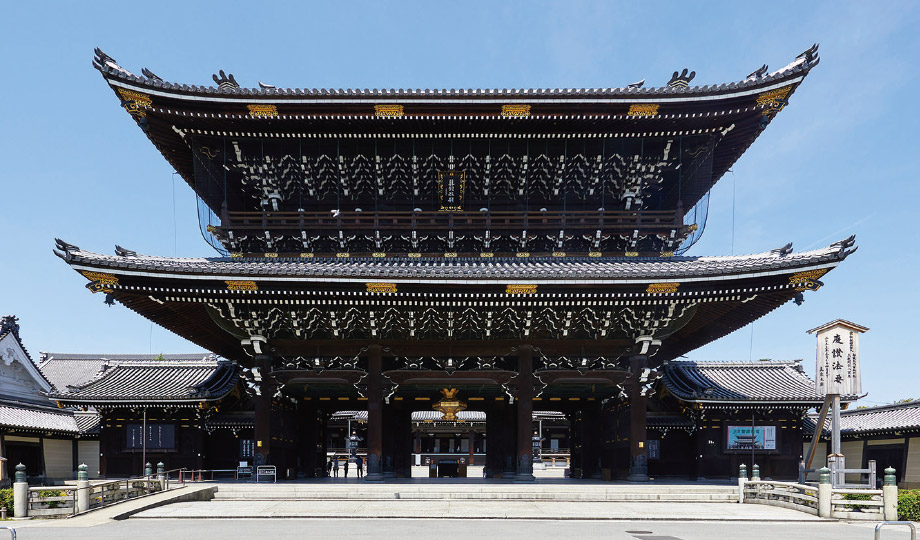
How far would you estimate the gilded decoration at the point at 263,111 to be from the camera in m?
22.3

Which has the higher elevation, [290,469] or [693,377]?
[693,377]

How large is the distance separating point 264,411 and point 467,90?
1330 centimetres

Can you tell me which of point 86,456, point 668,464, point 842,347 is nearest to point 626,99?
point 842,347

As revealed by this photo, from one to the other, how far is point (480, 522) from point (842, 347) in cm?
1344

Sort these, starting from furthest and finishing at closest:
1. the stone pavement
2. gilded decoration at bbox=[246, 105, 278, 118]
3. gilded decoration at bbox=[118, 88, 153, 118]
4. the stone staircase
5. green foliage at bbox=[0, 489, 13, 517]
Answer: gilded decoration at bbox=[246, 105, 278, 118], gilded decoration at bbox=[118, 88, 153, 118], the stone staircase, green foliage at bbox=[0, 489, 13, 517], the stone pavement

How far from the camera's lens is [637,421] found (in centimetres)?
2348

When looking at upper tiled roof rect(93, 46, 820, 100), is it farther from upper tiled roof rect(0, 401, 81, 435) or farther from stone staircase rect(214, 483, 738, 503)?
upper tiled roof rect(0, 401, 81, 435)

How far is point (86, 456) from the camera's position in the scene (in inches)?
1394

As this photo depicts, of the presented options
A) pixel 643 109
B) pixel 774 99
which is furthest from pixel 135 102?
pixel 774 99

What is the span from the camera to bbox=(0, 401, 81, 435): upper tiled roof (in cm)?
3025

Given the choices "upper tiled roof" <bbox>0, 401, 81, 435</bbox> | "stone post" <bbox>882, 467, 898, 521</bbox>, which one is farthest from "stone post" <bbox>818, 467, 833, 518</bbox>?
"upper tiled roof" <bbox>0, 401, 81, 435</bbox>

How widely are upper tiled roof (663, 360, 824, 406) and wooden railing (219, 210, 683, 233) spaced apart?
7354 millimetres

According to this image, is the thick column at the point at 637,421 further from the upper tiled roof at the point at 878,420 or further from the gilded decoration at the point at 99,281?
the gilded decoration at the point at 99,281

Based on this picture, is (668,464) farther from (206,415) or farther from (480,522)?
(206,415)
